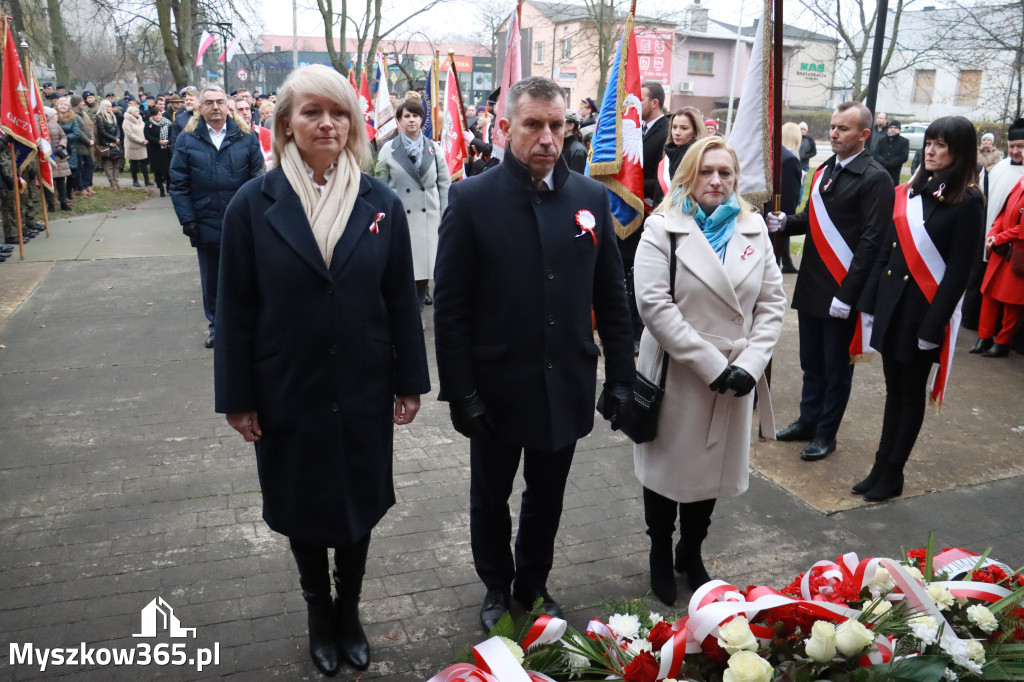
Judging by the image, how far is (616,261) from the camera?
3.24m

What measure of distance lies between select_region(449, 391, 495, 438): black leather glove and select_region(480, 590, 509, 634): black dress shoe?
0.74 m

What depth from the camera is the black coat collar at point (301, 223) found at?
8.75 feet

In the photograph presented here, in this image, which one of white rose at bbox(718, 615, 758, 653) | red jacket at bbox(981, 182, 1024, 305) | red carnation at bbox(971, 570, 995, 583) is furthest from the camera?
red jacket at bbox(981, 182, 1024, 305)

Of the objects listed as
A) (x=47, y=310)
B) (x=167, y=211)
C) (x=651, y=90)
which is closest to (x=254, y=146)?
(x=47, y=310)

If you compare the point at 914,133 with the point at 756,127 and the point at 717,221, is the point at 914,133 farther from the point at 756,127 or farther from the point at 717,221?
the point at 717,221

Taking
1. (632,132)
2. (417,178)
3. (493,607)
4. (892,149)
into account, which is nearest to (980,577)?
(493,607)

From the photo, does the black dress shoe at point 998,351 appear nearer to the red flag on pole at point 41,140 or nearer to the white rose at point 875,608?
the white rose at point 875,608

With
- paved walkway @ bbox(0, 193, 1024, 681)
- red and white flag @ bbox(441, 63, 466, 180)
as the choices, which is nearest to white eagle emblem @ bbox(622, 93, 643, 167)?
paved walkway @ bbox(0, 193, 1024, 681)

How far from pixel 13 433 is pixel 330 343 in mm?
3539

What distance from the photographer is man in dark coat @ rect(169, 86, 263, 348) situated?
6.99m

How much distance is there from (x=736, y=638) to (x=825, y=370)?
3.85 metres

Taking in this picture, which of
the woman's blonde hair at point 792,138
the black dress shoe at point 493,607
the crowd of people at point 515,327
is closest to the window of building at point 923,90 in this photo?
the woman's blonde hair at point 792,138

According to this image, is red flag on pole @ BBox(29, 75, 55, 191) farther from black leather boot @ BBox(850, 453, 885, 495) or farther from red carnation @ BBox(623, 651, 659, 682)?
red carnation @ BBox(623, 651, 659, 682)

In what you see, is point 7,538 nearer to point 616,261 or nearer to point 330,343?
point 330,343
